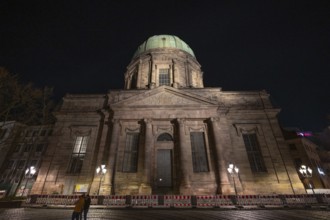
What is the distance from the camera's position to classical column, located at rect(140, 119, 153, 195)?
16.3 m

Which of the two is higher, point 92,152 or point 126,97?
point 126,97

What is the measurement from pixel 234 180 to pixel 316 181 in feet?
78.5

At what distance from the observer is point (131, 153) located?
63.7ft

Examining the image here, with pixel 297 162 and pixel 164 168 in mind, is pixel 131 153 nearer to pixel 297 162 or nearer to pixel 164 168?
pixel 164 168

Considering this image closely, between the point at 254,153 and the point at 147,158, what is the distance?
41.0ft

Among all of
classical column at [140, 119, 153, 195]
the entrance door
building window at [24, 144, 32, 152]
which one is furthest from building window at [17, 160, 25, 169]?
the entrance door

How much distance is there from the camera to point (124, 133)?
20281 mm

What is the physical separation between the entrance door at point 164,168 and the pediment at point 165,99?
5.95m

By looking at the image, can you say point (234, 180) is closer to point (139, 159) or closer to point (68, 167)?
point (139, 159)

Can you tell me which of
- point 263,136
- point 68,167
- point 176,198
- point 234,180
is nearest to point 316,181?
point 263,136

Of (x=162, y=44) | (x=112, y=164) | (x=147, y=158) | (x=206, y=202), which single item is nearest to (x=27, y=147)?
(x=112, y=164)

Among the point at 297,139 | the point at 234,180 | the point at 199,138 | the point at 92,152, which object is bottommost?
the point at 234,180

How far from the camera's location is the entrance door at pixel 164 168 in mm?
18297

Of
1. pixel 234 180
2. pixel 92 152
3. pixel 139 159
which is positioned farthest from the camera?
pixel 92 152
